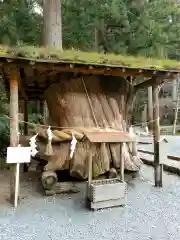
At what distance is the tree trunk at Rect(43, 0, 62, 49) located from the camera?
327 inches

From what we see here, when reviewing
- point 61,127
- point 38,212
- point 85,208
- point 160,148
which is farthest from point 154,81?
point 38,212

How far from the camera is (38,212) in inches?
179

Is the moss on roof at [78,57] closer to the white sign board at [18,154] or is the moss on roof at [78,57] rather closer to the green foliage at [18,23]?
the white sign board at [18,154]

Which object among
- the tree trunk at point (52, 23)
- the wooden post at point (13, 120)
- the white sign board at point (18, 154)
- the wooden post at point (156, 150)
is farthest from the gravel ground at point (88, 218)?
the tree trunk at point (52, 23)

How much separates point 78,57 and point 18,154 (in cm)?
209

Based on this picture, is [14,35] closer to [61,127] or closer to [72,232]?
[61,127]

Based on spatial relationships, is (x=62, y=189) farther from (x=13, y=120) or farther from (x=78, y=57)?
(x=78, y=57)

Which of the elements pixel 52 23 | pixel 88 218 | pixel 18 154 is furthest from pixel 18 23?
pixel 88 218

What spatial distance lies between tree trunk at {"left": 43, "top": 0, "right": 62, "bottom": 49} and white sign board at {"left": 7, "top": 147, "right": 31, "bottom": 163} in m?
4.60

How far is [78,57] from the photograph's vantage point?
15.6 ft

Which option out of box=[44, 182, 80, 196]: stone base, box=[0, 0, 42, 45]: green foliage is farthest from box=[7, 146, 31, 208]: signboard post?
box=[0, 0, 42, 45]: green foliage

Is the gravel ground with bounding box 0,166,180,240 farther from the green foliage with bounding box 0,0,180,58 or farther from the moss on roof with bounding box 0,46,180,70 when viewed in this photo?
the green foliage with bounding box 0,0,180,58

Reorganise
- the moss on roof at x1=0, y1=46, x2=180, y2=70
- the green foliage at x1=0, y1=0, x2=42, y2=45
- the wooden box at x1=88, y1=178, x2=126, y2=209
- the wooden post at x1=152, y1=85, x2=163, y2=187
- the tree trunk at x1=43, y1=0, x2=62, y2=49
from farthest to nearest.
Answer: the green foliage at x1=0, y1=0, x2=42, y2=45
the tree trunk at x1=43, y1=0, x2=62, y2=49
the wooden post at x1=152, y1=85, x2=163, y2=187
the wooden box at x1=88, y1=178, x2=126, y2=209
the moss on roof at x1=0, y1=46, x2=180, y2=70

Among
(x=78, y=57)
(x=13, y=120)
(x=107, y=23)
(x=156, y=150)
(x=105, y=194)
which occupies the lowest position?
(x=105, y=194)
